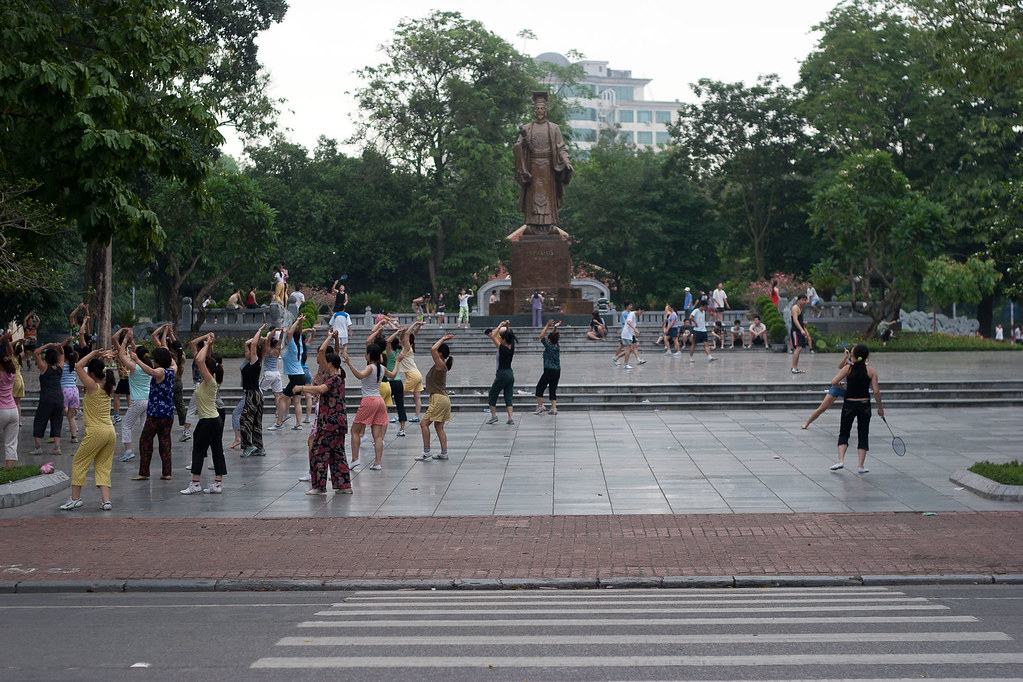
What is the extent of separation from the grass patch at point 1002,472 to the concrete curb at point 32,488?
A: 37.0 ft

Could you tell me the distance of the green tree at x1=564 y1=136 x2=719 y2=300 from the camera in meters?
55.6

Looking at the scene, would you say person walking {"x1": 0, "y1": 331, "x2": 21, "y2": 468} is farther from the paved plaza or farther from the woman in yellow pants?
the woman in yellow pants

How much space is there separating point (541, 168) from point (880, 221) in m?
13.0

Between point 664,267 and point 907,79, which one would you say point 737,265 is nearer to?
point 664,267

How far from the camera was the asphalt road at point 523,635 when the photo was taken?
644 centimetres

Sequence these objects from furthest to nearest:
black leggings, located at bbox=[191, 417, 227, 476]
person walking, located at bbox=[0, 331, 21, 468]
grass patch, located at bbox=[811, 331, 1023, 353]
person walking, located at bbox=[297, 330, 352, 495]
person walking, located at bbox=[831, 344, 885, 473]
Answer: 1. grass patch, located at bbox=[811, 331, 1023, 353]
2. person walking, located at bbox=[0, 331, 21, 468]
3. person walking, located at bbox=[831, 344, 885, 473]
4. black leggings, located at bbox=[191, 417, 227, 476]
5. person walking, located at bbox=[297, 330, 352, 495]

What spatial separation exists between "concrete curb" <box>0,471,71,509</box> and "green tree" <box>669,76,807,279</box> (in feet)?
146

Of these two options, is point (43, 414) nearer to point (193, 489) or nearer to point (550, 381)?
point (193, 489)

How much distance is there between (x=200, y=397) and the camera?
523 inches

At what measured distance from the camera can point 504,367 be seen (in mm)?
19391

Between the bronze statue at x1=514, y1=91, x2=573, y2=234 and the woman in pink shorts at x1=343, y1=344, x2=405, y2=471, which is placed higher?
the bronze statue at x1=514, y1=91, x2=573, y2=234

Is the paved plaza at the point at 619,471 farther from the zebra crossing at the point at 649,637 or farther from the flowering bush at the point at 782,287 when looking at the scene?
the flowering bush at the point at 782,287

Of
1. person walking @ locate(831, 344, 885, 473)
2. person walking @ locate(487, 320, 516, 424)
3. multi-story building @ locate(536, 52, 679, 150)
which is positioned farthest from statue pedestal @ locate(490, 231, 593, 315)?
multi-story building @ locate(536, 52, 679, 150)

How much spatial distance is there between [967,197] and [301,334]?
3514 centimetres
